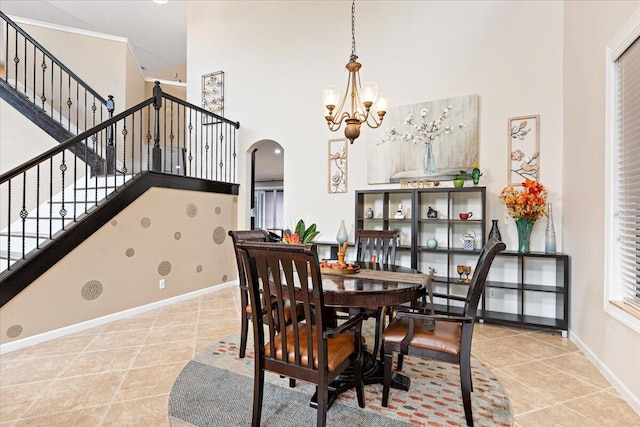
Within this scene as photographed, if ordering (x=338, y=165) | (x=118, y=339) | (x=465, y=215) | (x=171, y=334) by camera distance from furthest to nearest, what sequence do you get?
1. (x=338, y=165)
2. (x=465, y=215)
3. (x=171, y=334)
4. (x=118, y=339)

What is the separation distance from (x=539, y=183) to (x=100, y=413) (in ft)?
14.6

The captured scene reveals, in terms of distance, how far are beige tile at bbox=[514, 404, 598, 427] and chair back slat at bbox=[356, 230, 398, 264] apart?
1639mm

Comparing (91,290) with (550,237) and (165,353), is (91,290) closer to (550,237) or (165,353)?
(165,353)

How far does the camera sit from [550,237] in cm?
353

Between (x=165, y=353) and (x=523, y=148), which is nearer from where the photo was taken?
(x=165, y=353)

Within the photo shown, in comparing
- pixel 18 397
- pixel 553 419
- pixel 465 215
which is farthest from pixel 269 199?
pixel 553 419

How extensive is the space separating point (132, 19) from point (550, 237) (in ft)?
27.2

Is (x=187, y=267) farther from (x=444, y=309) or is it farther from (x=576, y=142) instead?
(x=576, y=142)

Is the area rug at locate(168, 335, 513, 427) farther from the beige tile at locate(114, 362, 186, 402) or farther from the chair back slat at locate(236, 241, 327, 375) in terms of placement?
the chair back slat at locate(236, 241, 327, 375)

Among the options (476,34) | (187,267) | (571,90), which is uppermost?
(476,34)

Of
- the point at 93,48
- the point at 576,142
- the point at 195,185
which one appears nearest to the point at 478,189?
the point at 576,142

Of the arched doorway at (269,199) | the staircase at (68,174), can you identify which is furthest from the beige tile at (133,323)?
the arched doorway at (269,199)

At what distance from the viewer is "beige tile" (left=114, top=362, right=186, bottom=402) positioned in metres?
2.21

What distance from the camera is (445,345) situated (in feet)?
6.38
